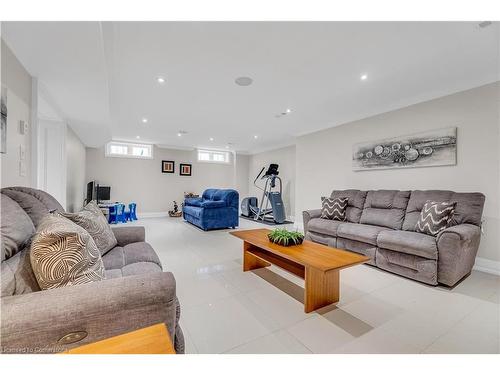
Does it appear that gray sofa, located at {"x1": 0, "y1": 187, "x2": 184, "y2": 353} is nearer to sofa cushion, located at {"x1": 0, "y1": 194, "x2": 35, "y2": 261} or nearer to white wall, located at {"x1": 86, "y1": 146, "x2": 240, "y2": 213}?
sofa cushion, located at {"x1": 0, "y1": 194, "x2": 35, "y2": 261}

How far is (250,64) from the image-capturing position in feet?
8.45

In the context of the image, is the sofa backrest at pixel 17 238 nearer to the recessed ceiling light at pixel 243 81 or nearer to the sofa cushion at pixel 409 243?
the recessed ceiling light at pixel 243 81

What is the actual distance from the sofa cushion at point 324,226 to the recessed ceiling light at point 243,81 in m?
Result: 2.38

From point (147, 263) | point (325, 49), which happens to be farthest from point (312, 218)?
point (147, 263)

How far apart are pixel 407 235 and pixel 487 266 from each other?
1.19 meters

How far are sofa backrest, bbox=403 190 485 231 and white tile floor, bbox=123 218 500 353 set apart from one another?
688 mm

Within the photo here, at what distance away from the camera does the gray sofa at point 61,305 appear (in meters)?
0.78

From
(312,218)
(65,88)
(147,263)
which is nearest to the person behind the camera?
(147,263)

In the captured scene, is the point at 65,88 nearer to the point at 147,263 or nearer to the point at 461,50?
the point at 147,263

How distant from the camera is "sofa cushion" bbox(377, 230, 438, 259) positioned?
235cm

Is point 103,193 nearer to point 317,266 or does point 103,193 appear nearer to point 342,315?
point 317,266

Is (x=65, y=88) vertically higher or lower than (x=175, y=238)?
higher

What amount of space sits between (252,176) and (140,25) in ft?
23.2

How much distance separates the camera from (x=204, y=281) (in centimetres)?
242
